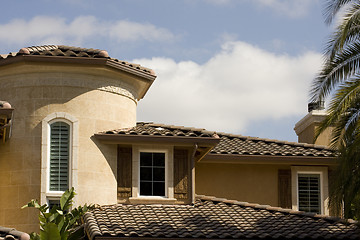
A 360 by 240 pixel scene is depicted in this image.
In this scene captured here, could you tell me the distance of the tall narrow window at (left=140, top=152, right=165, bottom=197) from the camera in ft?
81.4

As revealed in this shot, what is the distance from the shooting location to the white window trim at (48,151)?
23.6m

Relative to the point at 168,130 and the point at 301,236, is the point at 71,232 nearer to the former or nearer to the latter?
the point at 168,130

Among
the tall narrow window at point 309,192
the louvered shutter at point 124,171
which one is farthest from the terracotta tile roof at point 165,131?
the tall narrow window at point 309,192

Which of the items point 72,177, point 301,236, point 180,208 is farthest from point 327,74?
point 72,177

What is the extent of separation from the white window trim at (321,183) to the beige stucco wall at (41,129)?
20.7 feet

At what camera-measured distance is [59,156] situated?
2398cm

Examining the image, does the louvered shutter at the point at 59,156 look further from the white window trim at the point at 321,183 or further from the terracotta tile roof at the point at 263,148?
the white window trim at the point at 321,183

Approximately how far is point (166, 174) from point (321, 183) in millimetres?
5635

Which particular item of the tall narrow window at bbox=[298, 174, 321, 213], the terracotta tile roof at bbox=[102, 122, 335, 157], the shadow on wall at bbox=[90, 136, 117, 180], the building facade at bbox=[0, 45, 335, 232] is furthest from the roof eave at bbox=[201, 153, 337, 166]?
the shadow on wall at bbox=[90, 136, 117, 180]

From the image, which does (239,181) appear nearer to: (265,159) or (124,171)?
(265,159)

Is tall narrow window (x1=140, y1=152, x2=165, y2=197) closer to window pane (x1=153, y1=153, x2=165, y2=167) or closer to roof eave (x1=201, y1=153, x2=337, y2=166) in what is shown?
window pane (x1=153, y1=153, x2=165, y2=167)

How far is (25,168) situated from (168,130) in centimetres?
459

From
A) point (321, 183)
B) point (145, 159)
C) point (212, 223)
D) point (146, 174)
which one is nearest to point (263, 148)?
point (321, 183)

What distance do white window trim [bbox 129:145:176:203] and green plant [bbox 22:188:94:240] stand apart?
171 cm
